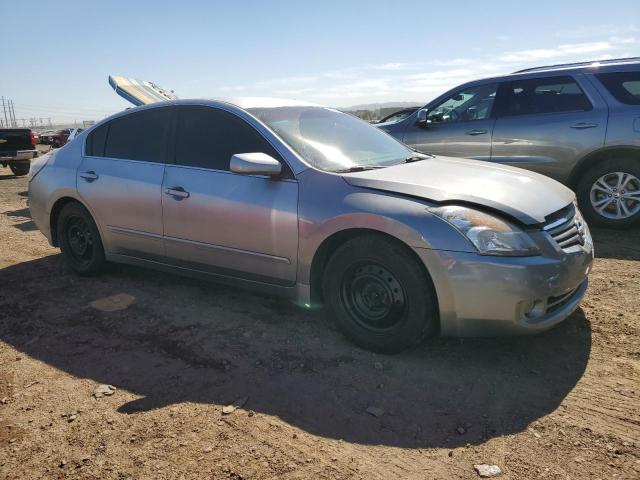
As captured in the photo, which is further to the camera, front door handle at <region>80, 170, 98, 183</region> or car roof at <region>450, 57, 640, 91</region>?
car roof at <region>450, 57, 640, 91</region>

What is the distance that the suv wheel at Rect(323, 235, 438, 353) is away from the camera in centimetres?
303

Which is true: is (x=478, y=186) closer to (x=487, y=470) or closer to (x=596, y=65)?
(x=487, y=470)

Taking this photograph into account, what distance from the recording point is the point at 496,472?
2221mm

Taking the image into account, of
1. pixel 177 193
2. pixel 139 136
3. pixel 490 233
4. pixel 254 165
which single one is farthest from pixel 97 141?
pixel 490 233

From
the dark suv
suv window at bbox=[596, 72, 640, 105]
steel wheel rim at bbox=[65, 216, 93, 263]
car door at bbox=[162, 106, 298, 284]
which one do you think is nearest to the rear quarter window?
steel wheel rim at bbox=[65, 216, 93, 263]

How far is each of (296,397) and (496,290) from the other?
1.26 meters

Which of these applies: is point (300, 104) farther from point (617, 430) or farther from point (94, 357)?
point (617, 430)

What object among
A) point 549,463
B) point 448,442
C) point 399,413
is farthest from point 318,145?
point 549,463

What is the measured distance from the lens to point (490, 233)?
2896mm

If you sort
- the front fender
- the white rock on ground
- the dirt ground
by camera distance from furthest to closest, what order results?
1. the front fender
2. the dirt ground
3. the white rock on ground

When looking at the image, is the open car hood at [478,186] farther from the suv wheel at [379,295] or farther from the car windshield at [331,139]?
the suv wheel at [379,295]

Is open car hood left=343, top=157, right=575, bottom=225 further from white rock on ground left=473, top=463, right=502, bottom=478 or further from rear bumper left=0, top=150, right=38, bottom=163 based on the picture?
rear bumper left=0, top=150, right=38, bottom=163

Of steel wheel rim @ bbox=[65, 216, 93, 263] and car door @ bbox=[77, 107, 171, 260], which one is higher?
car door @ bbox=[77, 107, 171, 260]

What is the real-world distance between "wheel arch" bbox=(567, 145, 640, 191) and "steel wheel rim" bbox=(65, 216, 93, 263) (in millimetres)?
5399
